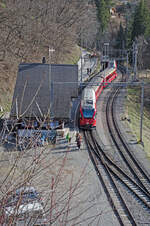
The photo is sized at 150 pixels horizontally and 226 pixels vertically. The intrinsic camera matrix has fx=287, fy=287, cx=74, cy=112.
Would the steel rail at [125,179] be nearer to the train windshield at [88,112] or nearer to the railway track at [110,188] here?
the railway track at [110,188]

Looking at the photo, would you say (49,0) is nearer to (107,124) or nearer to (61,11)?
(61,11)

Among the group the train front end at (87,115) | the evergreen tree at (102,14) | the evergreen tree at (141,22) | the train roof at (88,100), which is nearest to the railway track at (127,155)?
the train front end at (87,115)

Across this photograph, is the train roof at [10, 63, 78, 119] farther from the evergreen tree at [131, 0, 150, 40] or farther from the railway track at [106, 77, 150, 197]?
the evergreen tree at [131, 0, 150, 40]

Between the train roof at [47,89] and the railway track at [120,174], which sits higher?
the train roof at [47,89]

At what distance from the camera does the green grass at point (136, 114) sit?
73.3 feet

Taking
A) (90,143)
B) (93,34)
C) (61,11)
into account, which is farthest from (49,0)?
(90,143)

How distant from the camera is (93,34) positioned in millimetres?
56750

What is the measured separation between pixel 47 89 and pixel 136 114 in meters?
10.5

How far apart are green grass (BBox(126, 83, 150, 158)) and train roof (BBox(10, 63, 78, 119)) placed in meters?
5.98

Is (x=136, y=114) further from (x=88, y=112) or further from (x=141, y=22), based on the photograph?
(x=141, y=22)

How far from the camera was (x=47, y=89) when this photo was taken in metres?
21.6

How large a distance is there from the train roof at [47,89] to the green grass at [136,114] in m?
5.98

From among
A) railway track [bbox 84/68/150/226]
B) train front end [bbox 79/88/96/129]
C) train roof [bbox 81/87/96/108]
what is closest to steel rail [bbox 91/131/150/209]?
railway track [bbox 84/68/150/226]

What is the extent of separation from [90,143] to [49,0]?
2883 centimetres
